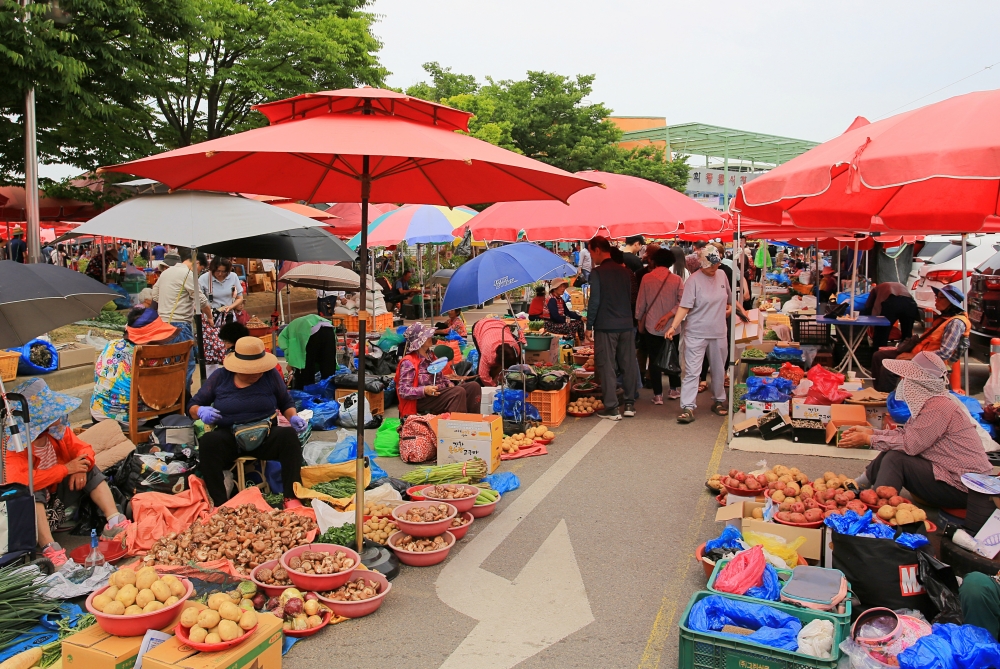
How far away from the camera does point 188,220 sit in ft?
23.0

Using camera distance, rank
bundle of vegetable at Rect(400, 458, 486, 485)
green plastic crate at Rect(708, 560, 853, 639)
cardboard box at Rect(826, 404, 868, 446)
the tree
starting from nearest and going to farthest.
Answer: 1. green plastic crate at Rect(708, 560, 853, 639)
2. bundle of vegetable at Rect(400, 458, 486, 485)
3. cardboard box at Rect(826, 404, 868, 446)
4. the tree

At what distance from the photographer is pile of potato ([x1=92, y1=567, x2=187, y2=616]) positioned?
3693 millimetres

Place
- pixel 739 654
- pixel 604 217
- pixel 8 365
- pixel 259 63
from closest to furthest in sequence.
A: pixel 739 654 → pixel 604 217 → pixel 8 365 → pixel 259 63

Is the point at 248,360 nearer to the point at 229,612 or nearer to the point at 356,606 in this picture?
the point at 356,606

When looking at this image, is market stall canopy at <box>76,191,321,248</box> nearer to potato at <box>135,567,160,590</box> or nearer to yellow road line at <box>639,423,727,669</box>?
potato at <box>135,567,160,590</box>

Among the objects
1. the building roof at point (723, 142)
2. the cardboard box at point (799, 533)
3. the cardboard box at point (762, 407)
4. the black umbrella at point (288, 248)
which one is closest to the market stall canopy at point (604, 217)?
the black umbrella at point (288, 248)

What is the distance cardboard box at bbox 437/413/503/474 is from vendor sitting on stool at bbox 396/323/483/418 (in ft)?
3.49

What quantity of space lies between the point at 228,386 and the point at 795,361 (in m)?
8.44

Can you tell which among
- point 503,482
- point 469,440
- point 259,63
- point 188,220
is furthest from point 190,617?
point 259,63

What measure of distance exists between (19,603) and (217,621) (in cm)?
138

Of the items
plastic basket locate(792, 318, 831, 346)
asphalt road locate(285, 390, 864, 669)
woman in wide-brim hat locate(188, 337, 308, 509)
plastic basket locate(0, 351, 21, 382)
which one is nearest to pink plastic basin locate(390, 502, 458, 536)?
asphalt road locate(285, 390, 864, 669)

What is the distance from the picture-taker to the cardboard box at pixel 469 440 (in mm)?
7137

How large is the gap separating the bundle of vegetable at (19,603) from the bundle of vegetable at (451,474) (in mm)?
2957

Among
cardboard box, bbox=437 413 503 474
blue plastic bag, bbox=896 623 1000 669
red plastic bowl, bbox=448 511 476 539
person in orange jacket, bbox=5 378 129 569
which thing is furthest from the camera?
cardboard box, bbox=437 413 503 474
